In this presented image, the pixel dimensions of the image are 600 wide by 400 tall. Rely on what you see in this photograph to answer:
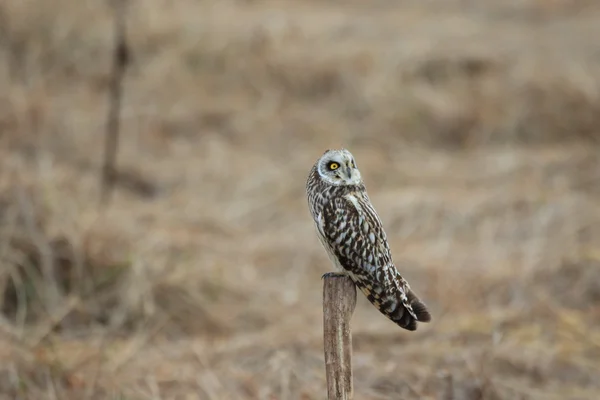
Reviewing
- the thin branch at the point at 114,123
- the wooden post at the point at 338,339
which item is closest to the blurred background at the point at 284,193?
the thin branch at the point at 114,123

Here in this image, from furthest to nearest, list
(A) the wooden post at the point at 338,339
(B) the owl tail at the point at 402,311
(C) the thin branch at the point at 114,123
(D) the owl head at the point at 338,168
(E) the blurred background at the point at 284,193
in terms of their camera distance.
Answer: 1. (C) the thin branch at the point at 114,123
2. (E) the blurred background at the point at 284,193
3. (D) the owl head at the point at 338,168
4. (B) the owl tail at the point at 402,311
5. (A) the wooden post at the point at 338,339

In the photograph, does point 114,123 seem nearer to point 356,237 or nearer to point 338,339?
point 356,237

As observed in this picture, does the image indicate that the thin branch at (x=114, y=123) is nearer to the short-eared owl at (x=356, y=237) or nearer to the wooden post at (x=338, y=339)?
the short-eared owl at (x=356, y=237)

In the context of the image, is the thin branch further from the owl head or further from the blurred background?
the owl head

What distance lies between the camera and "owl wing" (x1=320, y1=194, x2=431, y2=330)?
3.67 m

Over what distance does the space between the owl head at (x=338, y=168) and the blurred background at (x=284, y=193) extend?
183cm

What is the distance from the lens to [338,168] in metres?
3.82

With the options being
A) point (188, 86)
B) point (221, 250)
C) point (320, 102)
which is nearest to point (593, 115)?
point (320, 102)

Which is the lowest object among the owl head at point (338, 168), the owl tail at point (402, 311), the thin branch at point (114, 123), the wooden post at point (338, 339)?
the wooden post at point (338, 339)

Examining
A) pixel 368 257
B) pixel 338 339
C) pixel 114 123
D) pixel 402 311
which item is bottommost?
pixel 338 339

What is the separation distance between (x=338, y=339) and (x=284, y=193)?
6.69m

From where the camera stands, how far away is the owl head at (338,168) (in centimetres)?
377

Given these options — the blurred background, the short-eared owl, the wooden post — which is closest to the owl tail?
the short-eared owl

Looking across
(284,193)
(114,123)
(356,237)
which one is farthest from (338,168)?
(284,193)
